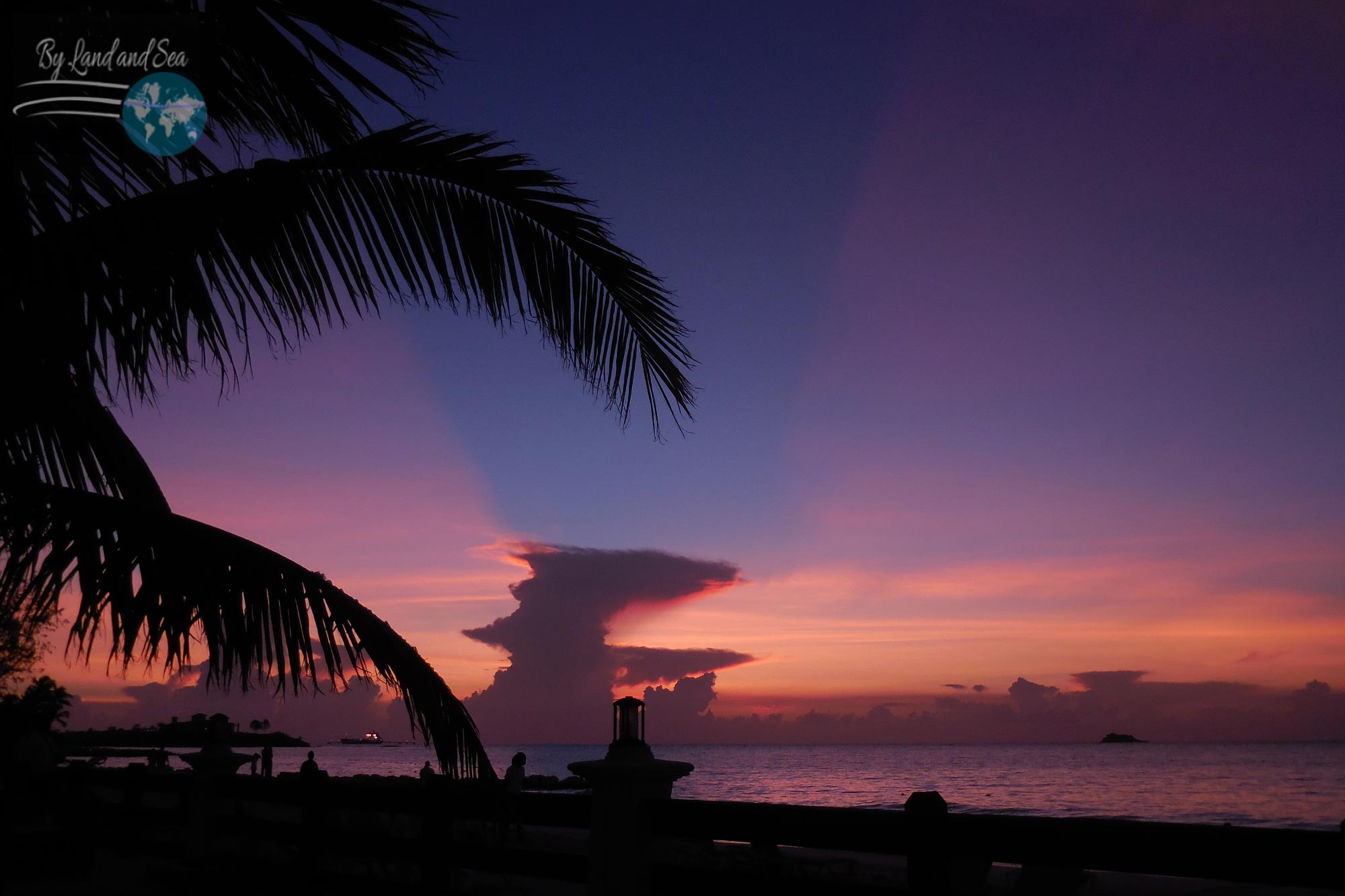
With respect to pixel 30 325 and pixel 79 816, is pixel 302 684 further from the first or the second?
pixel 79 816

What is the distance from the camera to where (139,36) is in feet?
9.72

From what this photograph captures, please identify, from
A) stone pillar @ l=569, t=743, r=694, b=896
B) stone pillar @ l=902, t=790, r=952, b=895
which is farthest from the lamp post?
stone pillar @ l=902, t=790, r=952, b=895

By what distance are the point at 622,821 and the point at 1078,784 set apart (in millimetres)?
81071

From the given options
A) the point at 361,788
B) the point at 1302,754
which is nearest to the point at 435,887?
the point at 361,788

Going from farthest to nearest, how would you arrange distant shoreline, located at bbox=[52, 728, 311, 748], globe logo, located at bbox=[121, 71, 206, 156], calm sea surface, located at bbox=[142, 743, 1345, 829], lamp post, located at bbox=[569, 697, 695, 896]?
calm sea surface, located at bbox=[142, 743, 1345, 829] → distant shoreline, located at bbox=[52, 728, 311, 748] → lamp post, located at bbox=[569, 697, 695, 896] → globe logo, located at bbox=[121, 71, 206, 156]

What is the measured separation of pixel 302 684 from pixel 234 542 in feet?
2.18

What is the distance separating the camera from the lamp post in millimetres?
4859

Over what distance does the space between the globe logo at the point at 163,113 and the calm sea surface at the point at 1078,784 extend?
28.0 m

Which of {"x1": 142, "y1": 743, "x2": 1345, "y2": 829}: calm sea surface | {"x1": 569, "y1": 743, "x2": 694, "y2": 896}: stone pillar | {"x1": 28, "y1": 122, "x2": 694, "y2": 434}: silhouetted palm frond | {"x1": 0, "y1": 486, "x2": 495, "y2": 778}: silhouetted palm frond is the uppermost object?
{"x1": 28, "y1": 122, "x2": 694, "y2": 434}: silhouetted palm frond

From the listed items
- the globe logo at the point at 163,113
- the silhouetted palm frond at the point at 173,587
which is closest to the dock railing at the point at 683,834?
the silhouetted palm frond at the point at 173,587

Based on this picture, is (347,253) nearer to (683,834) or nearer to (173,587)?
(173,587)

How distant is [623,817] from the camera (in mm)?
4938

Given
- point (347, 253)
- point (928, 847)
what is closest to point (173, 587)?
point (347, 253)

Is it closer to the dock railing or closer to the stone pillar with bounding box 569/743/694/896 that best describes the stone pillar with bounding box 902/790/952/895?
the dock railing
